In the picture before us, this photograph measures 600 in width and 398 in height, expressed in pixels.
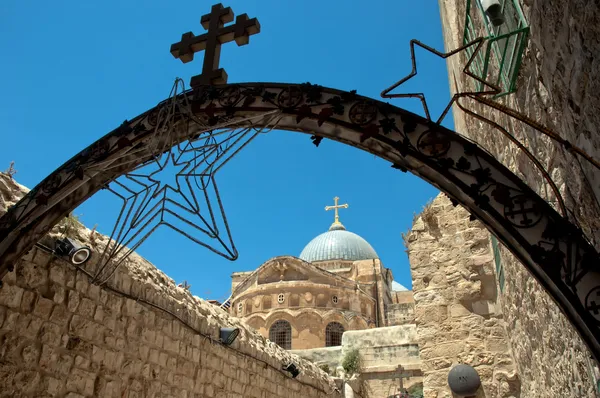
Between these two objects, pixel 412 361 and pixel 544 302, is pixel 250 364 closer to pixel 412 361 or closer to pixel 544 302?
pixel 544 302

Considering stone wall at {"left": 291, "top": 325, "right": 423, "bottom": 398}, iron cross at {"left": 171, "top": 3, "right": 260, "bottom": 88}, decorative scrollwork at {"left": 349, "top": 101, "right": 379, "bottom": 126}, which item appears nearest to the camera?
decorative scrollwork at {"left": 349, "top": 101, "right": 379, "bottom": 126}

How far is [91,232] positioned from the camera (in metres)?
4.95

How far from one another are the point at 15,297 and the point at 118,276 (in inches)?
47.2

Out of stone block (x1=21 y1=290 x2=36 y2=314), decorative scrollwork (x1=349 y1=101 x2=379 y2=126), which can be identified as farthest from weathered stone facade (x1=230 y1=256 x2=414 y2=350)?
decorative scrollwork (x1=349 y1=101 x2=379 y2=126)

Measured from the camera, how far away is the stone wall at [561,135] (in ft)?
6.93

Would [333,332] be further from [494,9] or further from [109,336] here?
[494,9]

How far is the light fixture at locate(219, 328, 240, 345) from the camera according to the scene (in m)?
6.63

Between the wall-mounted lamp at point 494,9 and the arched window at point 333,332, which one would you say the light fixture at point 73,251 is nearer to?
the wall-mounted lamp at point 494,9

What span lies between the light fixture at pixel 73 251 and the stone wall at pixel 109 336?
83 millimetres

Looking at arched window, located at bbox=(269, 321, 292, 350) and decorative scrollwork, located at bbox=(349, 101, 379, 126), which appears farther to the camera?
arched window, located at bbox=(269, 321, 292, 350)

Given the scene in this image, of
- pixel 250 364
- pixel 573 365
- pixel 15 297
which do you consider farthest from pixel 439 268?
pixel 15 297

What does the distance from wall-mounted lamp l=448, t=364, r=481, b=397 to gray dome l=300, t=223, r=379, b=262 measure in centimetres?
2826

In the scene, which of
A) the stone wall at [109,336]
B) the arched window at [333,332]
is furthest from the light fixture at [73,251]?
the arched window at [333,332]

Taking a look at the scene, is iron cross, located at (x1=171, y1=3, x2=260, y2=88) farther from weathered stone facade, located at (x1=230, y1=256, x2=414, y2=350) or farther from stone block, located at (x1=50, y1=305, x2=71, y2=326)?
weathered stone facade, located at (x1=230, y1=256, x2=414, y2=350)
